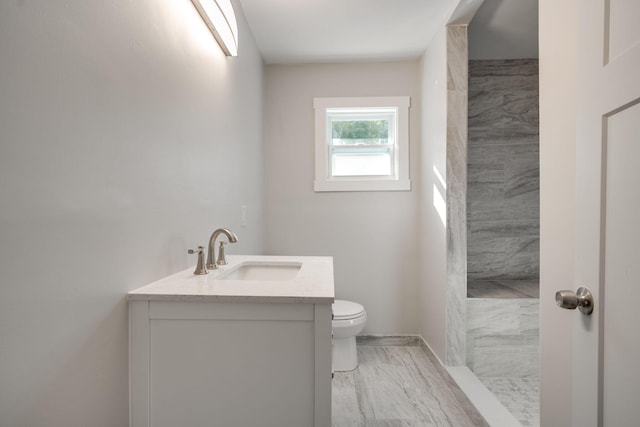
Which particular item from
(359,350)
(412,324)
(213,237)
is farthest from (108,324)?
(412,324)

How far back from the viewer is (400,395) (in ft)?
6.72

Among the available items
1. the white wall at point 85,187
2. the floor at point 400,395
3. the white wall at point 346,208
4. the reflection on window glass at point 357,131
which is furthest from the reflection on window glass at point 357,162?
the white wall at point 85,187

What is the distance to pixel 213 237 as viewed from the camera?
139 centimetres

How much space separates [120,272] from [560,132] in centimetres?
144

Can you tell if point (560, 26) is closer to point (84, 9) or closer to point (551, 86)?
point (551, 86)

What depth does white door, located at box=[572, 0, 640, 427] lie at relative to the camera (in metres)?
→ 0.66

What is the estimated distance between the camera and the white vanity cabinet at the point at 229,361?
0.97m

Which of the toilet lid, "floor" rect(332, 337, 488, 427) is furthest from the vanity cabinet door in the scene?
the toilet lid

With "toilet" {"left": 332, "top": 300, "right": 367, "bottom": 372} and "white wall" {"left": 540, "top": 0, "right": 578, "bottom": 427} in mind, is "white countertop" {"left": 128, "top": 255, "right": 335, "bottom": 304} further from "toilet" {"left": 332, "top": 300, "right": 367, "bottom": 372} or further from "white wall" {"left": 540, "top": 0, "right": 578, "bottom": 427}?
"toilet" {"left": 332, "top": 300, "right": 367, "bottom": 372}

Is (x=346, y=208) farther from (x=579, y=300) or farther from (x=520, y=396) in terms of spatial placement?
(x=579, y=300)

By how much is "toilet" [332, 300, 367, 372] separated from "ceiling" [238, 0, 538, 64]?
196 centimetres

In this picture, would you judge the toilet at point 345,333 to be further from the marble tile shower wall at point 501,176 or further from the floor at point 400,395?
the marble tile shower wall at point 501,176

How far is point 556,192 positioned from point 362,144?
1955 millimetres

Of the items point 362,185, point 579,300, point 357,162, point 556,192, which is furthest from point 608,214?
point 357,162
